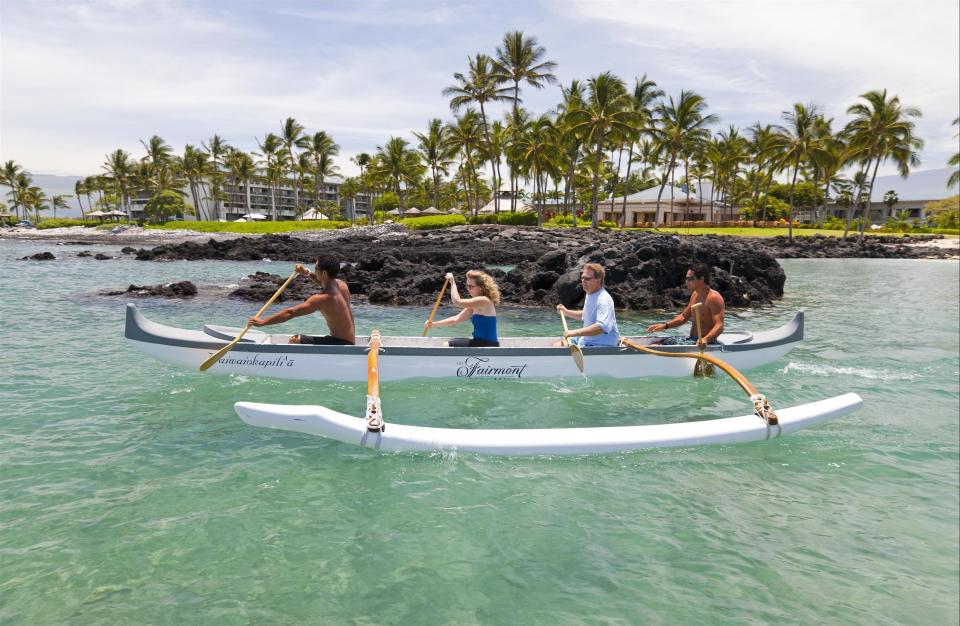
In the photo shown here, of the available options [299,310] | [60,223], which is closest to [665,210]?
[299,310]

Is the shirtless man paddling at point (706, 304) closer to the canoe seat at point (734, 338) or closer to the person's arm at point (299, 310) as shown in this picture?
the canoe seat at point (734, 338)

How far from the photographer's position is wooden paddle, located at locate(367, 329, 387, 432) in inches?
236

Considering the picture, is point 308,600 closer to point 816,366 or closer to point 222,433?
point 222,433

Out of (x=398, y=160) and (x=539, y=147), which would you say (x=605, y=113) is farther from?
(x=398, y=160)

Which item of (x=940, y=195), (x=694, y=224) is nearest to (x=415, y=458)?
(x=694, y=224)

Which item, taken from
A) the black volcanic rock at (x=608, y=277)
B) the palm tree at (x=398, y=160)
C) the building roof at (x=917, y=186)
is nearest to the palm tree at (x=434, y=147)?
the palm tree at (x=398, y=160)

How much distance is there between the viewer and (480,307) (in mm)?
8352

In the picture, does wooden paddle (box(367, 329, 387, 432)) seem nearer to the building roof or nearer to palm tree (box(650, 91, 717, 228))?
palm tree (box(650, 91, 717, 228))

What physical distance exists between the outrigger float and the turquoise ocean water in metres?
0.30

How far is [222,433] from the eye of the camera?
6977 millimetres

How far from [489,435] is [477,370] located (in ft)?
7.47

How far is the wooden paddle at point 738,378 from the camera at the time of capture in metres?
6.59

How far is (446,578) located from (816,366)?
955 centimetres

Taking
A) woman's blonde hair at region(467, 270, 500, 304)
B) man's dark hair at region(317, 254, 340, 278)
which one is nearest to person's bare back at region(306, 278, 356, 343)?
man's dark hair at region(317, 254, 340, 278)
